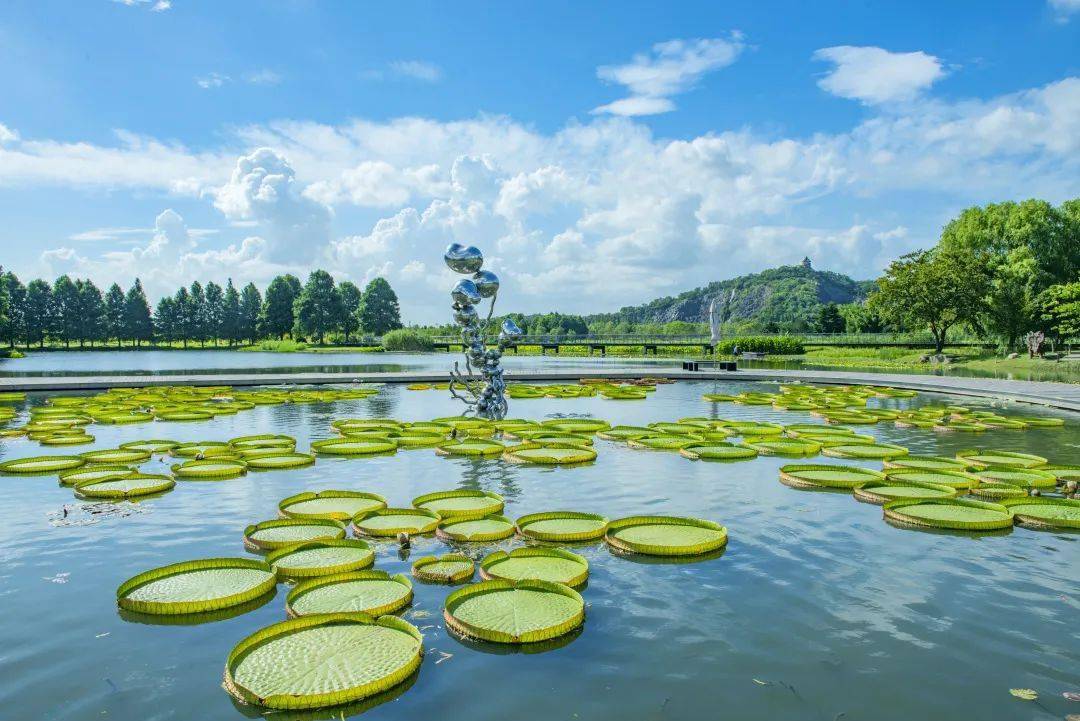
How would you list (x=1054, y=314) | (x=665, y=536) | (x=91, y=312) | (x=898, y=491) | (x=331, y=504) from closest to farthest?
(x=665, y=536)
(x=331, y=504)
(x=898, y=491)
(x=1054, y=314)
(x=91, y=312)

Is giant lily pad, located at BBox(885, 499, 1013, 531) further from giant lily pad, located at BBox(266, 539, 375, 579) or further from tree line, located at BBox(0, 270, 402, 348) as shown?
tree line, located at BBox(0, 270, 402, 348)

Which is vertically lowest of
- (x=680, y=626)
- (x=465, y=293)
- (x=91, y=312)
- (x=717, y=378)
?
(x=680, y=626)

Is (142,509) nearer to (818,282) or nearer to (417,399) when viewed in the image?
(417,399)

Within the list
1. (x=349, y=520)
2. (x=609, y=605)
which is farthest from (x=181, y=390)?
(x=609, y=605)

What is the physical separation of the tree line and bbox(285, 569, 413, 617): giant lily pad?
9268cm

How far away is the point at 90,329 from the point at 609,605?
353ft

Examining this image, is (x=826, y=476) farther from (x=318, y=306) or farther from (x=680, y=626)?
(x=318, y=306)

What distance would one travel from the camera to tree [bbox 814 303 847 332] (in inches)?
3784

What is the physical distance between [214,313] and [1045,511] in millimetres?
109909

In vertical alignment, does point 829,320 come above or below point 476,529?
above

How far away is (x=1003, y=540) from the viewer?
23.4ft

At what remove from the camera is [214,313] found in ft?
334

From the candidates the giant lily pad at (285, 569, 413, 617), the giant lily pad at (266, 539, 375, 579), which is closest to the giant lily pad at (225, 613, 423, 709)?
the giant lily pad at (285, 569, 413, 617)

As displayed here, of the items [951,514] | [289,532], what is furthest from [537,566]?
[951,514]
